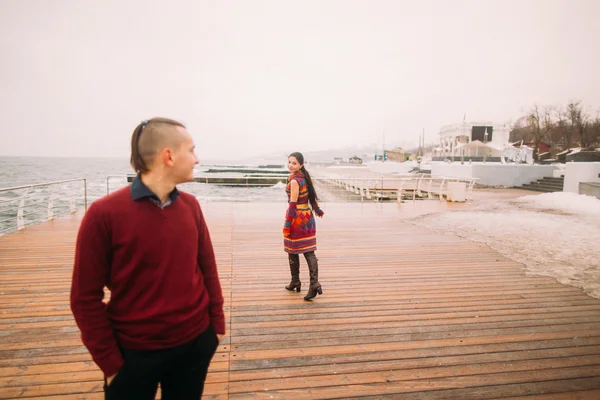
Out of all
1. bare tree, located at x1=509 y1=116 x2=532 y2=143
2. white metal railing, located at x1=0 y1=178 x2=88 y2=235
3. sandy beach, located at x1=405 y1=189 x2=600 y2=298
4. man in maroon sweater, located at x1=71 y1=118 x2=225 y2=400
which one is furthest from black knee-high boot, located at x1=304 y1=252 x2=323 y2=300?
bare tree, located at x1=509 y1=116 x2=532 y2=143

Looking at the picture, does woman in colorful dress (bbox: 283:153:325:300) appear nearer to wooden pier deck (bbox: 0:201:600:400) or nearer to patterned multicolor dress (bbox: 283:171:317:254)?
patterned multicolor dress (bbox: 283:171:317:254)

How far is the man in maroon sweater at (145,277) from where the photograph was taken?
4.47ft

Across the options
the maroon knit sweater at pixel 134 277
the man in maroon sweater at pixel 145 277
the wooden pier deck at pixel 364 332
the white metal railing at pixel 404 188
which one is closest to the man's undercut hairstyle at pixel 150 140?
the man in maroon sweater at pixel 145 277

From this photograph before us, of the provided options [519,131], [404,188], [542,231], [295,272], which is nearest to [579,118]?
[519,131]

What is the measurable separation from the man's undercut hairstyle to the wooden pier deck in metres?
1.87

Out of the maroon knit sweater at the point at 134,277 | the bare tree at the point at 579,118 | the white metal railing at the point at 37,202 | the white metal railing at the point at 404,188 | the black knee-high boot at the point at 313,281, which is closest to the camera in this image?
the maroon knit sweater at the point at 134,277

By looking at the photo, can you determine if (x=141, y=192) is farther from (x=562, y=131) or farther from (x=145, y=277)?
(x=562, y=131)

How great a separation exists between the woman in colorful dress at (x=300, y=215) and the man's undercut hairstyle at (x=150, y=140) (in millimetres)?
2624

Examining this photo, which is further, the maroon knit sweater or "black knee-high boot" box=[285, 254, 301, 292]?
"black knee-high boot" box=[285, 254, 301, 292]

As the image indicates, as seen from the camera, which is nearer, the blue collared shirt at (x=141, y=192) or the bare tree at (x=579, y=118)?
the blue collared shirt at (x=141, y=192)

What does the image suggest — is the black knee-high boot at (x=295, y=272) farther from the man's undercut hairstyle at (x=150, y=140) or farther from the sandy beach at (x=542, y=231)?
the sandy beach at (x=542, y=231)

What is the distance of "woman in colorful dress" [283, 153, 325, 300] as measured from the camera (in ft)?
13.5

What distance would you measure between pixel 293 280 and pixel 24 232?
704cm

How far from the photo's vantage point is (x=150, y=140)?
4.73 ft
